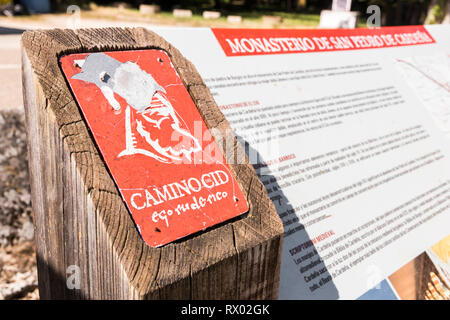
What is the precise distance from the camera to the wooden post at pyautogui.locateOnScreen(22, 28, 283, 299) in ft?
3.54

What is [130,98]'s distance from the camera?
1285mm

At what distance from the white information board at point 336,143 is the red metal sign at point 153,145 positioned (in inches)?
12.5

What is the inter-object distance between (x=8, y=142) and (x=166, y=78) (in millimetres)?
1686

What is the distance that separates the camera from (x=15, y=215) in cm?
270

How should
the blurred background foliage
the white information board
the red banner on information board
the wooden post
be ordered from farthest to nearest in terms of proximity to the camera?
the blurred background foliage < the red banner on information board < the white information board < the wooden post

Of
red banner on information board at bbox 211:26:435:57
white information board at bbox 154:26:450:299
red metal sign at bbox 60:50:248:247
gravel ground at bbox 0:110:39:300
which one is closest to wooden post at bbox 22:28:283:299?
red metal sign at bbox 60:50:248:247

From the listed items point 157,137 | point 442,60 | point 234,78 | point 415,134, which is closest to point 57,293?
point 157,137

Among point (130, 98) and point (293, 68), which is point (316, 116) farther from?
point (130, 98)

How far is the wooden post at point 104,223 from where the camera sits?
1079 mm

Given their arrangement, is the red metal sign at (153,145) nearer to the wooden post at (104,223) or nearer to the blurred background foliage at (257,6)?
the wooden post at (104,223)

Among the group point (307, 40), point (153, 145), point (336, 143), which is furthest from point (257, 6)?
point (153, 145)

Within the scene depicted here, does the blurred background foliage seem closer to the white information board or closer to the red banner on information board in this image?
the red banner on information board

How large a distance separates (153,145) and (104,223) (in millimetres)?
273

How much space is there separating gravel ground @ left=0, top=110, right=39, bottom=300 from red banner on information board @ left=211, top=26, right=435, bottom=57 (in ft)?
4.94
